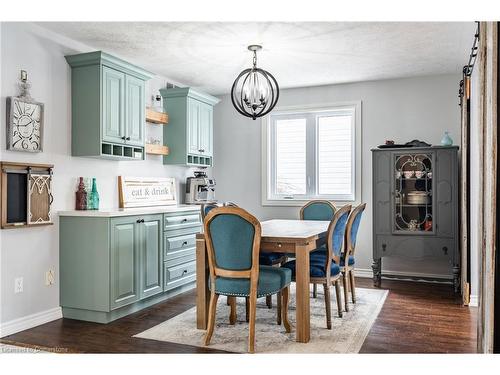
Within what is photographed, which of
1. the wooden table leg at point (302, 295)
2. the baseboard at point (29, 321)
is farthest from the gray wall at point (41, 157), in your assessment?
the wooden table leg at point (302, 295)

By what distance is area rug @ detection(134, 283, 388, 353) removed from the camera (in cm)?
329

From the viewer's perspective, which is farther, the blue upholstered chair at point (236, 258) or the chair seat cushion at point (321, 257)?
the chair seat cushion at point (321, 257)

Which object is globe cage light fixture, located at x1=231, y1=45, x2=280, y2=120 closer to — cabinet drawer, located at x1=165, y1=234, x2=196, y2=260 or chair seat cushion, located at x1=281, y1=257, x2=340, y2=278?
chair seat cushion, located at x1=281, y1=257, x2=340, y2=278

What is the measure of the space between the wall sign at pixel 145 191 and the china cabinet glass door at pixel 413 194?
2.67 m

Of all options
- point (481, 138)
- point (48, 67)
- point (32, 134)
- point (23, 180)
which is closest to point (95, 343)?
point (23, 180)

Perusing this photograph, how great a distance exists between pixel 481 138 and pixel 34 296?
3.52 meters

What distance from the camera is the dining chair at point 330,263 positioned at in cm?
367

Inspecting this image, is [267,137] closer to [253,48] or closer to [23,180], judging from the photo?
[253,48]

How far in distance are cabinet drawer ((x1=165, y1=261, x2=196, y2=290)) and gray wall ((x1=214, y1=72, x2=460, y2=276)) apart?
5.36 feet

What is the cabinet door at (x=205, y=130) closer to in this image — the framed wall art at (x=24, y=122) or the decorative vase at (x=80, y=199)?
the decorative vase at (x=80, y=199)

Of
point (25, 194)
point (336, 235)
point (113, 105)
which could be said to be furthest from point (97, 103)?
point (336, 235)

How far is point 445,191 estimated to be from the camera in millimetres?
5172

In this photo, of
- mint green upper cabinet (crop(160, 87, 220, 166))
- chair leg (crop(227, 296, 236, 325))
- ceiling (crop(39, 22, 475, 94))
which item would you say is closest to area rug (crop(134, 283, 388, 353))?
chair leg (crop(227, 296, 236, 325))

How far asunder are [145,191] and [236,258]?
2.34 meters
